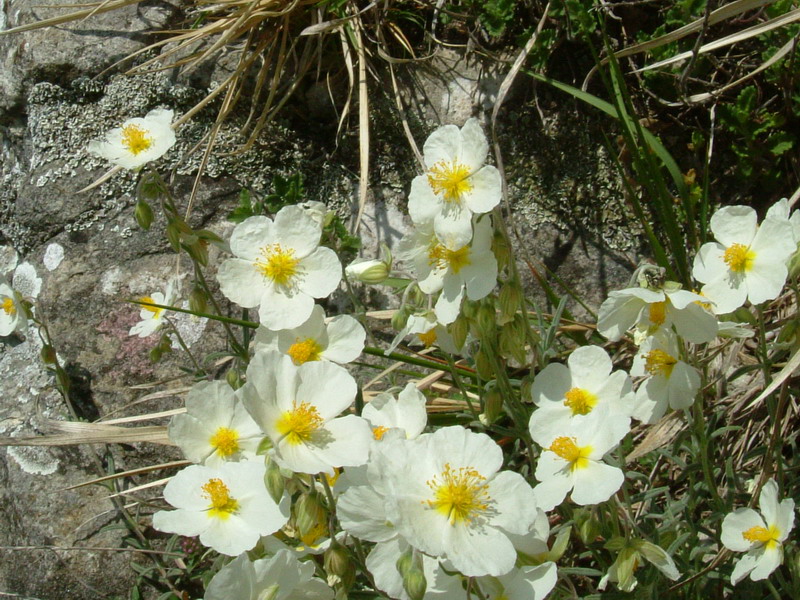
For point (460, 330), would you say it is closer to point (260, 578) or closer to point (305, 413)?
point (305, 413)

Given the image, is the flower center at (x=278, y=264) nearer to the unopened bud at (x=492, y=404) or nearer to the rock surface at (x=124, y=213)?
the unopened bud at (x=492, y=404)

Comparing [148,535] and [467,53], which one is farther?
[467,53]

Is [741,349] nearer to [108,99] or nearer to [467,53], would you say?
[467,53]

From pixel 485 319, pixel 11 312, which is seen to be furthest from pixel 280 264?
pixel 11 312

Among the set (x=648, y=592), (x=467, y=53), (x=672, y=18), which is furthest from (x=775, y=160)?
(x=648, y=592)

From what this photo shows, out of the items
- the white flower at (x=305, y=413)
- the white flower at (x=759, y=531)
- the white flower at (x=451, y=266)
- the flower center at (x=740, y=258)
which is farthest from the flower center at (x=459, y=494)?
the flower center at (x=740, y=258)

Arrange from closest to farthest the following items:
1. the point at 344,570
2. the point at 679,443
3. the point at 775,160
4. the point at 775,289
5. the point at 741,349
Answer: the point at 344,570, the point at 775,289, the point at 679,443, the point at 741,349, the point at 775,160
